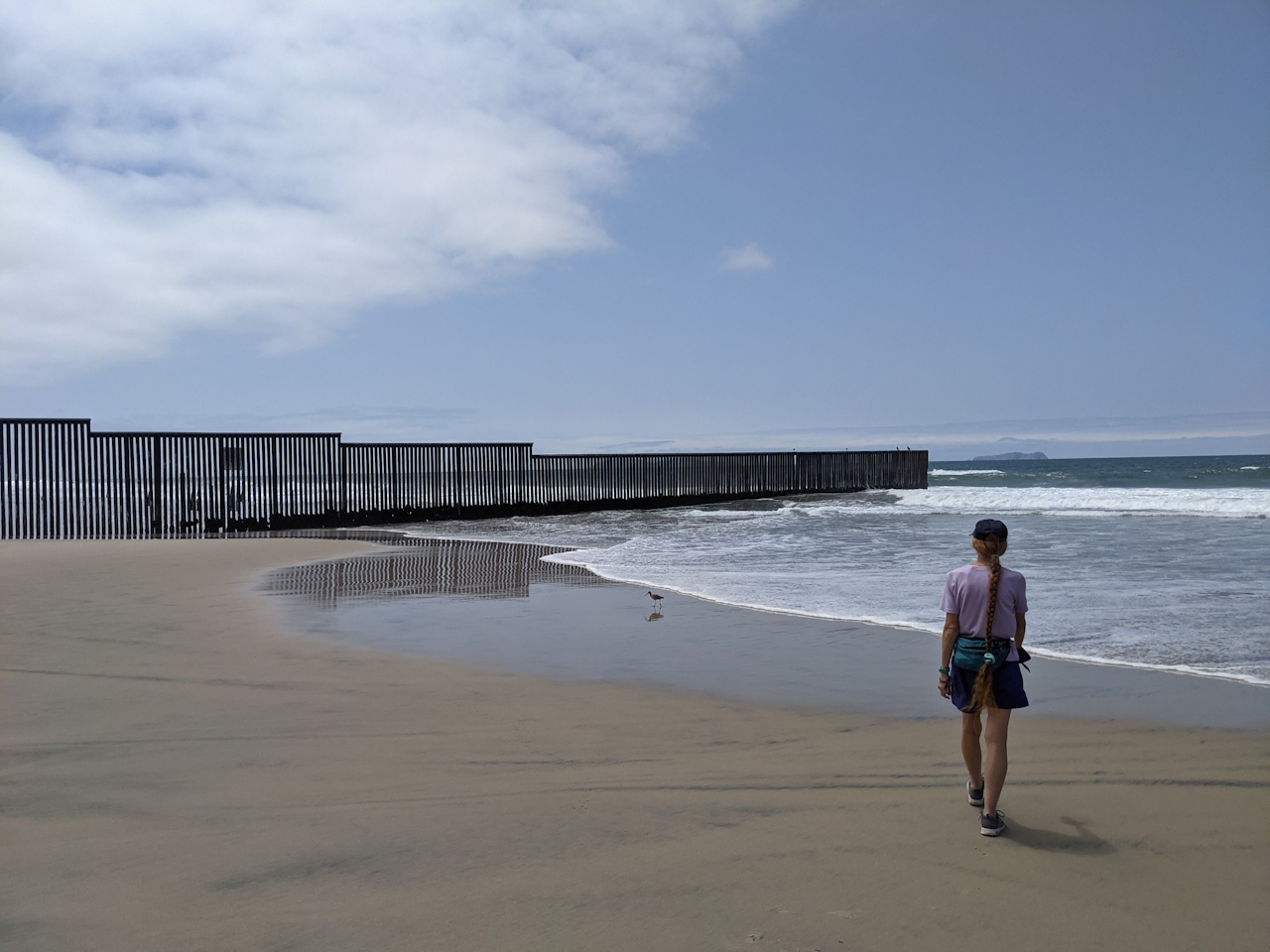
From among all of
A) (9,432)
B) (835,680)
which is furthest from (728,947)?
(9,432)

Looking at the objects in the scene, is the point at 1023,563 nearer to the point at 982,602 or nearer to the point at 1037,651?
the point at 1037,651

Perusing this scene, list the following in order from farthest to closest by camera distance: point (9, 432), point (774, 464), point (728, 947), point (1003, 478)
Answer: point (1003, 478) → point (774, 464) → point (9, 432) → point (728, 947)

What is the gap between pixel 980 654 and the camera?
327cm

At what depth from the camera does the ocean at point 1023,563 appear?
21.7 feet

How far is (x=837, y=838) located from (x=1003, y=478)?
2434 inches

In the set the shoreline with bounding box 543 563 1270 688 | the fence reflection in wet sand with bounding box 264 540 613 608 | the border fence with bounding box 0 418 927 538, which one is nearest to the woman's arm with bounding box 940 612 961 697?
the shoreline with bounding box 543 563 1270 688

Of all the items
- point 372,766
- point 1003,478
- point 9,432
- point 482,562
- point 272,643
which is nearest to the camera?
point 372,766

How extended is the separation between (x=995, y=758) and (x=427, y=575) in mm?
8094

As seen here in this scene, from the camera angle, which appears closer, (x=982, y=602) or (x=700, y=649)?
(x=982, y=602)

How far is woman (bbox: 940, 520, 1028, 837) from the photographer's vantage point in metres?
3.26

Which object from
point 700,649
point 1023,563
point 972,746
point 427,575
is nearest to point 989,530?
point 972,746

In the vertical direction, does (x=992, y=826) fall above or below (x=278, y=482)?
below

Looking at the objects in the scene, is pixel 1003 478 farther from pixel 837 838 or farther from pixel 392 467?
pixel 837 838

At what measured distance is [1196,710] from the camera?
469 cm
